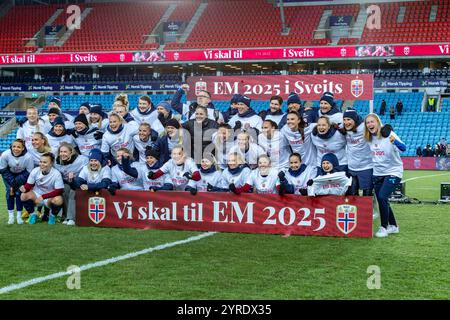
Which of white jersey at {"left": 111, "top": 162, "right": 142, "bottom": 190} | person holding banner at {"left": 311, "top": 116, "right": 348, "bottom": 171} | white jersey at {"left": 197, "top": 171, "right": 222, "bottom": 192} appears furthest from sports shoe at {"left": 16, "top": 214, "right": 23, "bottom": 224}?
person holding banner at {"left": 311, "top": 116, "right": 348, "bottom": 171}

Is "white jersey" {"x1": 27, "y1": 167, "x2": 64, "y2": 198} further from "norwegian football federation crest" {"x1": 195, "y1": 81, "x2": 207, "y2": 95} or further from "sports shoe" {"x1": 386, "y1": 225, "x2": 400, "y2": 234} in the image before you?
"sports shoe" {"x1": 386, "y1": 225, "x2": 400, "y2": 234}

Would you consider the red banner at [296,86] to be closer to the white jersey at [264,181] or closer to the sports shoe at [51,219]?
the white jersey at [264,181]

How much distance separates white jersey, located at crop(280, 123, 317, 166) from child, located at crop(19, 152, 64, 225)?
3.65 metres

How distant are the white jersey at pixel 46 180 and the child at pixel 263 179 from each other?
9.76 ft

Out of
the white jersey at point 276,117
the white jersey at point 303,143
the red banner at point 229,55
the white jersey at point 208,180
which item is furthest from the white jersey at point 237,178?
the red banner at point 229,55

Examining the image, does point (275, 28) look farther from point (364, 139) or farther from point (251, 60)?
point (364, 139)

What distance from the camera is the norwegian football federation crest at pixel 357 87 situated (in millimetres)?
10242

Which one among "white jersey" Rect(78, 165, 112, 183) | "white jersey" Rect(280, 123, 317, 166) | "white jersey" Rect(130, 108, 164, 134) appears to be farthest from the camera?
"white jersey" Rect(130, 108, 164, 134)

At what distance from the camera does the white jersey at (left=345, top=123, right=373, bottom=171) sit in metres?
8.96

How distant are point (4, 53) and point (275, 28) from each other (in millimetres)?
17000

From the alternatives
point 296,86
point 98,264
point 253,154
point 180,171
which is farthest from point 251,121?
point 98,264

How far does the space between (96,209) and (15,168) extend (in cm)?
172

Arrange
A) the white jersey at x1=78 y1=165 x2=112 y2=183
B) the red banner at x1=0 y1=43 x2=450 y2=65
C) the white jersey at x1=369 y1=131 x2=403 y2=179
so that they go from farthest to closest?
the red banner at x1=0 y1=43 x2=450 y2=65, the white jersey at x1=78 y1=165 x2=112 y2=183, the white jersey at x1=369 y1=131 x2=403 y2=179

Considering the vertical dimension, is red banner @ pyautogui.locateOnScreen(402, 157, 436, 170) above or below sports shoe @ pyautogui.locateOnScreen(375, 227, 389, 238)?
above
